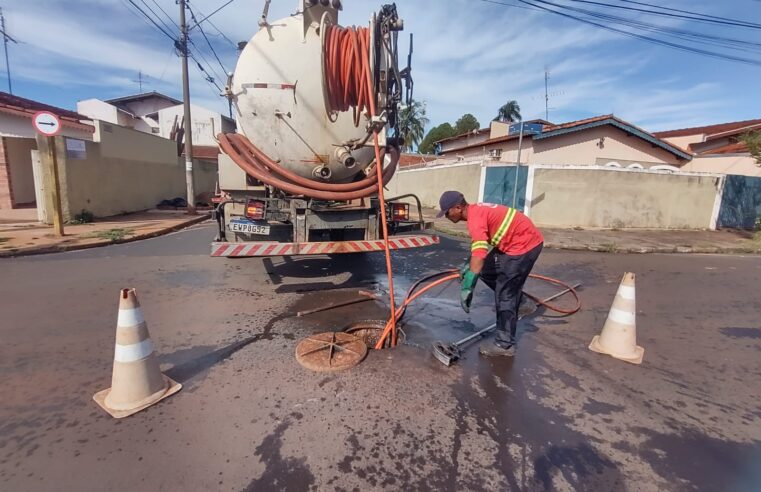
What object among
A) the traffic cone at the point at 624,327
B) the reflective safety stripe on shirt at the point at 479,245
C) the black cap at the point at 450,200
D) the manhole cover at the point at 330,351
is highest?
the black cap at the point at 450,200

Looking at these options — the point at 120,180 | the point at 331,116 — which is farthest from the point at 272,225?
the point at 120,180

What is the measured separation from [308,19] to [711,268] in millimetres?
8493

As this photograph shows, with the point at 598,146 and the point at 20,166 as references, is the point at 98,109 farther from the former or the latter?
the point at 598,146

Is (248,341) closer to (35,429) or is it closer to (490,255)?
(35,429)

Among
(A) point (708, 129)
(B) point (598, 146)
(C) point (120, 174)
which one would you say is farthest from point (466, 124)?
(C) point (120, 174)

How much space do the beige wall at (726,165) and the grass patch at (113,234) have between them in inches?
839

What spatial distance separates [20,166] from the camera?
43.4 feet

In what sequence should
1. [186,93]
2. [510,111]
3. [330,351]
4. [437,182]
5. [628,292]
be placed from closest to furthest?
[330,351], [628,292], [186,93], [437,182], [510,111]

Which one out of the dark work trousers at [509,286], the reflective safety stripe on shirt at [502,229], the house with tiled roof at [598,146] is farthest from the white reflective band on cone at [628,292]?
the house with tiled roof at [598,146]

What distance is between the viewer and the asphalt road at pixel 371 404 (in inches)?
76.9

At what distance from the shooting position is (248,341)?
134 inches

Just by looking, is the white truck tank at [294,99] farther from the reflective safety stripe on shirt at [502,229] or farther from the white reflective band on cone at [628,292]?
the white reflective band on cone at [628,292]

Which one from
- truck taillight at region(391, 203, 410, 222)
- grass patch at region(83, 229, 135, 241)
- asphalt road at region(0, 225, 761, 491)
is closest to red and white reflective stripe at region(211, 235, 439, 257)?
asphalt road at region(0, 225, 761, 491)

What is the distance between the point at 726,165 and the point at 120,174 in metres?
25.5
